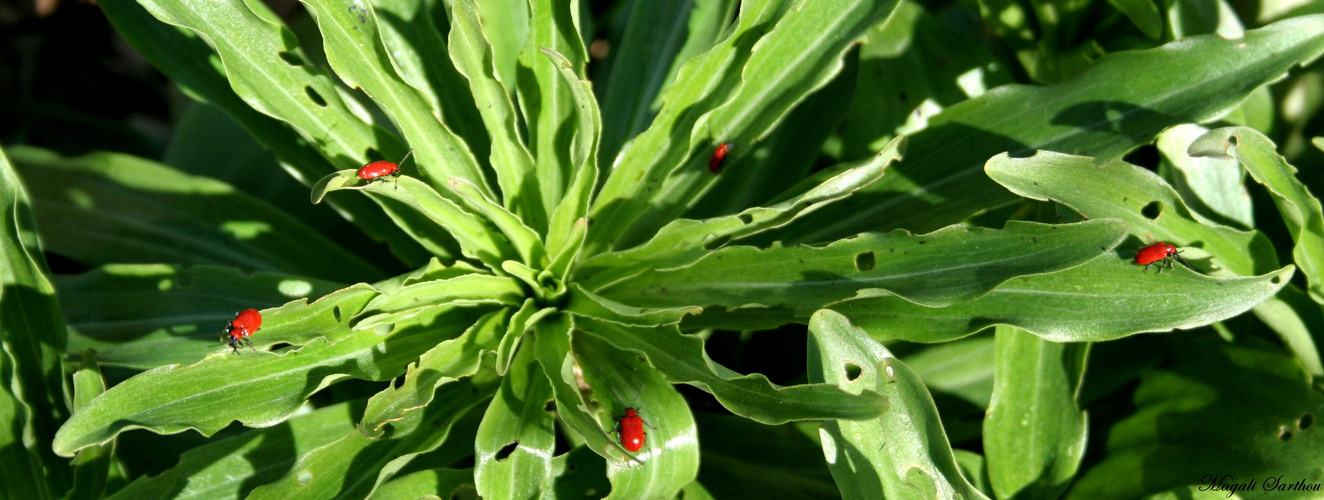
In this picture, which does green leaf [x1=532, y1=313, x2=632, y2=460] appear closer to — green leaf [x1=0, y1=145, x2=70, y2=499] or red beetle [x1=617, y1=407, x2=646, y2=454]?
red beetle [x1=617, y1=407, x2=646, y2=454]

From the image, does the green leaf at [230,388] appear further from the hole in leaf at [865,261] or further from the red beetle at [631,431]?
the hole in leaf at [865,261]

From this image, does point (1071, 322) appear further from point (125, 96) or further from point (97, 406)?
point (125, 96)

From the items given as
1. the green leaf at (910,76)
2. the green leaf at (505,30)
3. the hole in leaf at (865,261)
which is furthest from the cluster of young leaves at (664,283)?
the green leaf at (505,30)

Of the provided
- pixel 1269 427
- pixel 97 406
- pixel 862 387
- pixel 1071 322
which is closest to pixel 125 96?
pixel 97 406

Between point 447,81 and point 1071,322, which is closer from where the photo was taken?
point 1071,322

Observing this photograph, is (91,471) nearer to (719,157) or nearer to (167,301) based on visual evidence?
(167,301)

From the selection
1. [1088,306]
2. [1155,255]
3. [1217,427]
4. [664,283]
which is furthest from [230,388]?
[1217,427]
